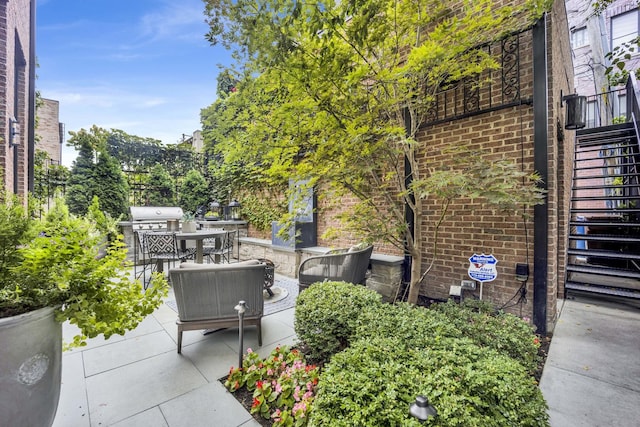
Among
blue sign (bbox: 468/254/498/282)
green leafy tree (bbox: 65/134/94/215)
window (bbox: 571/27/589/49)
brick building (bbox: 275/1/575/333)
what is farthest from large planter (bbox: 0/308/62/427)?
window (bbox: 571/27/589/49)

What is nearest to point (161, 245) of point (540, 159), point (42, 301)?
point (42, 301)

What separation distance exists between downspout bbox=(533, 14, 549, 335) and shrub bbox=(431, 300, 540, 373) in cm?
82

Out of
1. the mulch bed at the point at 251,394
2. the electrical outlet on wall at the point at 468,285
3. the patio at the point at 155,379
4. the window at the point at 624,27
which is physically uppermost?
the window at the point at 624,27

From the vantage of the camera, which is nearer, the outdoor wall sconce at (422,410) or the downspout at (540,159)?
the outdoor wall sconce at (422,410)

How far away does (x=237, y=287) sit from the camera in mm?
2617

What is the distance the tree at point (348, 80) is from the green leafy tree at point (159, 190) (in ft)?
23.4

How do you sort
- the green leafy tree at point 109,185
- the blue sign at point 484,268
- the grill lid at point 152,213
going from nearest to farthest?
the blue sign at point 484,268, the grill lid at point 152,213, the green leafy tree at point 109,185

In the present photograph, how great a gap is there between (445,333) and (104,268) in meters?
2.18

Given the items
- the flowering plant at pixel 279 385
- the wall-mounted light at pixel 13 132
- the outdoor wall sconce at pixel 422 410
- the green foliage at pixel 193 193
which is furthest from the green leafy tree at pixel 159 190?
the outdoor wall sconce at pixel 422 410

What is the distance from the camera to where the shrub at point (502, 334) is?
204 cm

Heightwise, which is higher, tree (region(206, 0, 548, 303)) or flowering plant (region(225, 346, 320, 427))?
tree (region(206, 0, 548, 303))

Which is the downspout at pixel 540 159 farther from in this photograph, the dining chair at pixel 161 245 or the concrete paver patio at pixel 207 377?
the dining chair at pixel 161 245

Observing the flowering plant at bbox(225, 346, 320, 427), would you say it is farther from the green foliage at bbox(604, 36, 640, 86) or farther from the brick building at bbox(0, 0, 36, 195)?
the green foliage at bbox(604, 36, 640, 86)

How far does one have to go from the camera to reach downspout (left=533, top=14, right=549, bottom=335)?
2822mm
